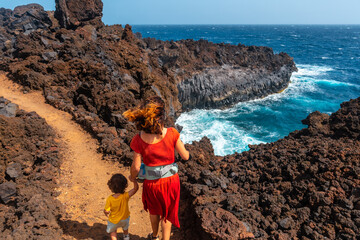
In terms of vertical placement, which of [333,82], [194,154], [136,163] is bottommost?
[333,82]

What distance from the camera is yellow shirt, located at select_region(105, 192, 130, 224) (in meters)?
3.69

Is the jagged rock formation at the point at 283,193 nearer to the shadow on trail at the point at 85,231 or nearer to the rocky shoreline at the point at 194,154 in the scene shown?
the rocky shoreline at the point at 194,154

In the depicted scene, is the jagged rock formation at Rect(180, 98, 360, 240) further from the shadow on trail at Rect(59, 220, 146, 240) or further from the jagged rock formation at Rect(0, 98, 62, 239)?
the jagged rock formation at Rect(0, 98, 62, 239)

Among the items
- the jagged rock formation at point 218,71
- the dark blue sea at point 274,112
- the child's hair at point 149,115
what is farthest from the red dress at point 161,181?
the jagged rock formation at point 218,71

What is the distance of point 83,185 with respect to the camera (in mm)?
6254

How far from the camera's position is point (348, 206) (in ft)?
14.8

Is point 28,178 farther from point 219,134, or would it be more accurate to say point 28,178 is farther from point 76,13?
point 76,13

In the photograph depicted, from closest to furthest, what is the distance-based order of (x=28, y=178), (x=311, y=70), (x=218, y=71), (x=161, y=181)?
(x=161, y=181)
(x=28, y=178)
(x=218, y=71)
(x=311, y=70)

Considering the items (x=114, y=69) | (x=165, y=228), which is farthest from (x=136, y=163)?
(x=114, y=69)

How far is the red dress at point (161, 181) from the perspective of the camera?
121 inches

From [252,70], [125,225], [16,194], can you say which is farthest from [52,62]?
[252,70]

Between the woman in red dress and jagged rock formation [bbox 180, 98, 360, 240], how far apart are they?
1.22 meters

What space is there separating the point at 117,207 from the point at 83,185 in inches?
121

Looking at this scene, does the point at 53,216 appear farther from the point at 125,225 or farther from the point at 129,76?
the point at 129,76
